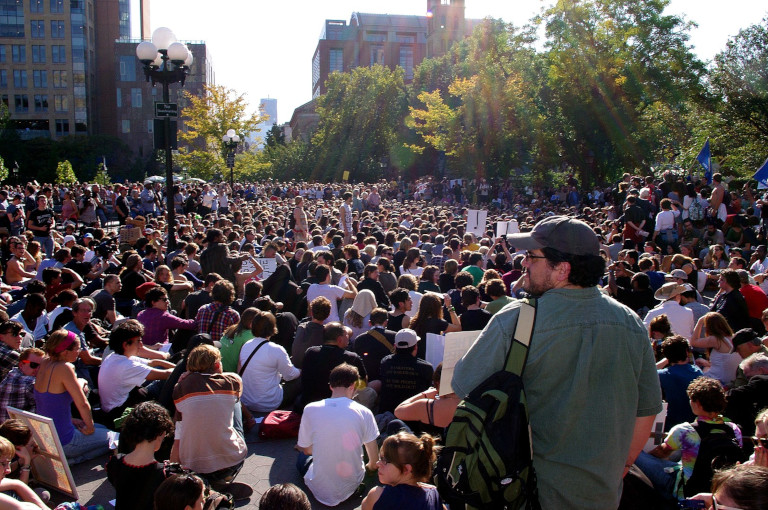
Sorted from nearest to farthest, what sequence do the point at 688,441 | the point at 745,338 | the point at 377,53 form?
the point at 688,441 → the point at 745,338 → the point at 377,53

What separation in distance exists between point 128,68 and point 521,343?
92.1 m

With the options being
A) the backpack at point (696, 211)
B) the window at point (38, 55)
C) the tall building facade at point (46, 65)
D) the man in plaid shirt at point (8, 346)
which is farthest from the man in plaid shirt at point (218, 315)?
the window at point (38, 55)

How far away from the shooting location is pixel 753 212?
55.6 feet

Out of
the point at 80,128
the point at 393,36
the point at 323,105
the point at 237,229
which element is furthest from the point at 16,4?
the point at 237,229

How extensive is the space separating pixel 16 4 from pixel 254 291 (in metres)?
90.3

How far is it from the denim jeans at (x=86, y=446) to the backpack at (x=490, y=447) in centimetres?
455

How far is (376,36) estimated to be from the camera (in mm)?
111375

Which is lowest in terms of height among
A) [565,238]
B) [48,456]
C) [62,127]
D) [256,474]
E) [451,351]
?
[256,474]

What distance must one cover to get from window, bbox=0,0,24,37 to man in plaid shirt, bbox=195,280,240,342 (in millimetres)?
89199

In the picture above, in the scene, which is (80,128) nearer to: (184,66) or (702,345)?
(184,66)

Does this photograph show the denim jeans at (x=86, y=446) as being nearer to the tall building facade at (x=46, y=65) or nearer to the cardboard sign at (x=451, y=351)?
the cardboard sign at (x=451, y=351)

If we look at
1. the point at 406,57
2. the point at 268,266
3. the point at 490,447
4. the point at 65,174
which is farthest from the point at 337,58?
the point at 490,447

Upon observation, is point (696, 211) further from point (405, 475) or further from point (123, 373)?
point (405, 475)

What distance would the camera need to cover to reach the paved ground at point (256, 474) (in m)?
5.22
